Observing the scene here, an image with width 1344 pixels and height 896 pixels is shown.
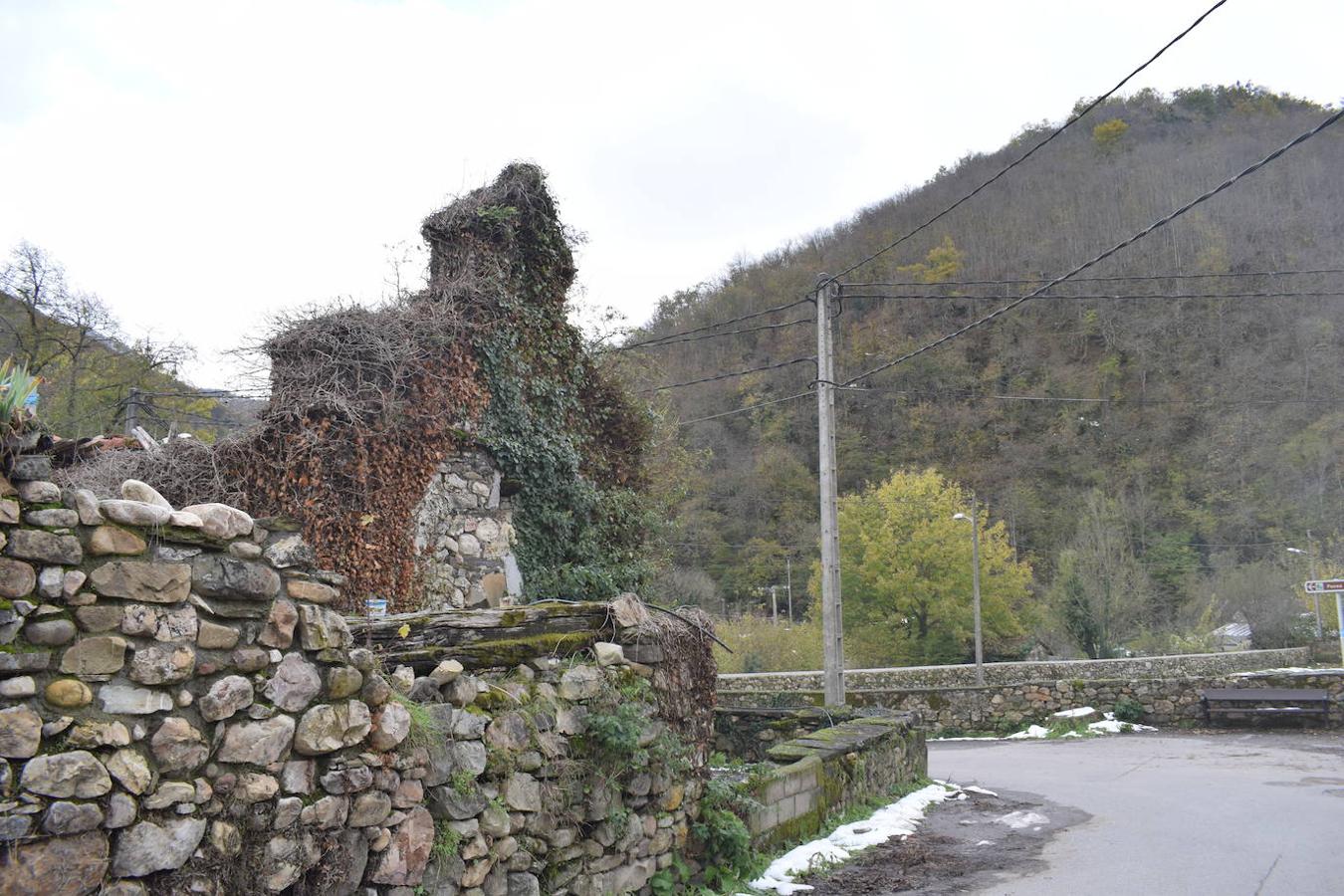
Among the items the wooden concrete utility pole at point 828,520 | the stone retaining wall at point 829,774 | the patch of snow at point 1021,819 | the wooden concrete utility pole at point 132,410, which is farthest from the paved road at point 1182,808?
the wooden concrete utility pole at point 132,410

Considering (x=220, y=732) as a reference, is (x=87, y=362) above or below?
above

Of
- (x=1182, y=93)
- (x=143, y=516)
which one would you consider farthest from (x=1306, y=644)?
(x=1182, y=93)

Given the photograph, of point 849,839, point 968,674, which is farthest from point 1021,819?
point 968,674

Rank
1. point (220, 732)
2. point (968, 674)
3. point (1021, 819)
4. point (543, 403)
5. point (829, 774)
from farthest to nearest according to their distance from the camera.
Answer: point (968, 674), point (543, 403), point (1021, 819), point (829, 774), point (220, 732)

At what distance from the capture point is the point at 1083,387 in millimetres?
64750

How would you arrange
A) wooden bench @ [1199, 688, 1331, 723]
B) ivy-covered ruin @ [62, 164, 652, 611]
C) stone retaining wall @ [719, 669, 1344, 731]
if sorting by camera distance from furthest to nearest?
stone retaining wall @ [719, 669, 1344, 731] < wooden bench @ [1199, 688, 1331, 723] < ivy-covered ruin @ [62, 164, 652, 611]

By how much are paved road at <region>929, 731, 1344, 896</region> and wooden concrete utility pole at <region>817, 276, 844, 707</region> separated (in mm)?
2033

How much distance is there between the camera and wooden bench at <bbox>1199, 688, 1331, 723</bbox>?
55.3ft

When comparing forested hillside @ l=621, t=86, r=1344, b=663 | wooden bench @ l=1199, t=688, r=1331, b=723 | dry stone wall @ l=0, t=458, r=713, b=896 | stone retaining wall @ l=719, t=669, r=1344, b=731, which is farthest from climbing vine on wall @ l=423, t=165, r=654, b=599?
forested hillside @ l=621, t=86, r=1344, b=663

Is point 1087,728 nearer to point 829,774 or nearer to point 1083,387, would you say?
point 829,774

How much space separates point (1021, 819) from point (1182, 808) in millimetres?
1699

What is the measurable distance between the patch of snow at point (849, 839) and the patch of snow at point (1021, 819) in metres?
0.79

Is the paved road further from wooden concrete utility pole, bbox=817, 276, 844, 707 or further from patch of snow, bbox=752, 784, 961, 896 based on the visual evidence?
wooden concrete utility pole, bbox=817, 276, 844, 707

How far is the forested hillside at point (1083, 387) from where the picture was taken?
48.1 meters
